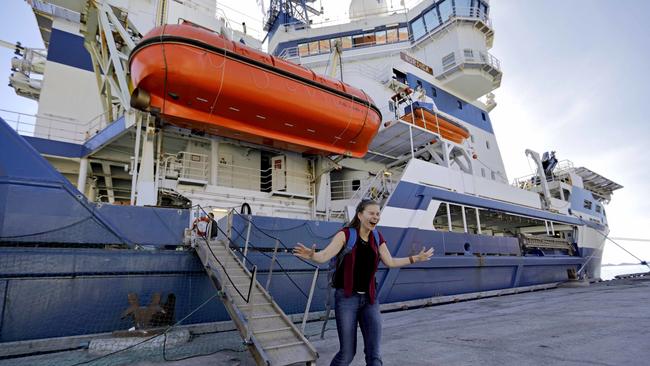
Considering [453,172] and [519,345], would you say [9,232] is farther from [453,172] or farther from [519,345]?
[453,172]

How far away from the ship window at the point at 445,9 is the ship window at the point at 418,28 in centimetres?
100

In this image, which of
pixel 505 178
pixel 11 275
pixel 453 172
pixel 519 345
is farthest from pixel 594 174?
pixel 11 275

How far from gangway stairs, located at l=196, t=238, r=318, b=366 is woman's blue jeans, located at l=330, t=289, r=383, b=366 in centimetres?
83

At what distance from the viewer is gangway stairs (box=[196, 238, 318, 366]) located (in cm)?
269

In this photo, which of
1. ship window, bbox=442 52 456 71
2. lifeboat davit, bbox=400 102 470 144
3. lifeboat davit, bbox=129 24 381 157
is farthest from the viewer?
ship window, bbox=442 52 456 71

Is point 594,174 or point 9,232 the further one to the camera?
point 594,174

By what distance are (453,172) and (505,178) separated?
7.30 meters

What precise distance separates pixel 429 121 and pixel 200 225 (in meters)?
7.13

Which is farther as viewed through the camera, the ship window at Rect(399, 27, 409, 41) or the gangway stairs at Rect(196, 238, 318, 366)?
the ship window at Rect(399, 27, 409, 41)

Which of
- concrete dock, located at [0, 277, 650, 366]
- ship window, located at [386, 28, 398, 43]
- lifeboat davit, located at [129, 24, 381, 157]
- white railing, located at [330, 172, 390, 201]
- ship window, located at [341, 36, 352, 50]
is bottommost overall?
concrete dock, located at [0, 277, 650, 366]

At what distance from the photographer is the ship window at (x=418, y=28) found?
55.8 ft

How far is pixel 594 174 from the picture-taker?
1733 cm

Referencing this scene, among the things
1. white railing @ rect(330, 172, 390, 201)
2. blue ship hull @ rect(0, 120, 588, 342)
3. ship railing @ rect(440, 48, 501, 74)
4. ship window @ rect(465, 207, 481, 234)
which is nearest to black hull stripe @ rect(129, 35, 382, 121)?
white railing @ rect(330, 172, 390, 201)

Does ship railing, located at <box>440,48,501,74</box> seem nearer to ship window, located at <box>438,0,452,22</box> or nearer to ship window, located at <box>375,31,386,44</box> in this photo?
ship window, located at <box>438,0,452,22</box>
